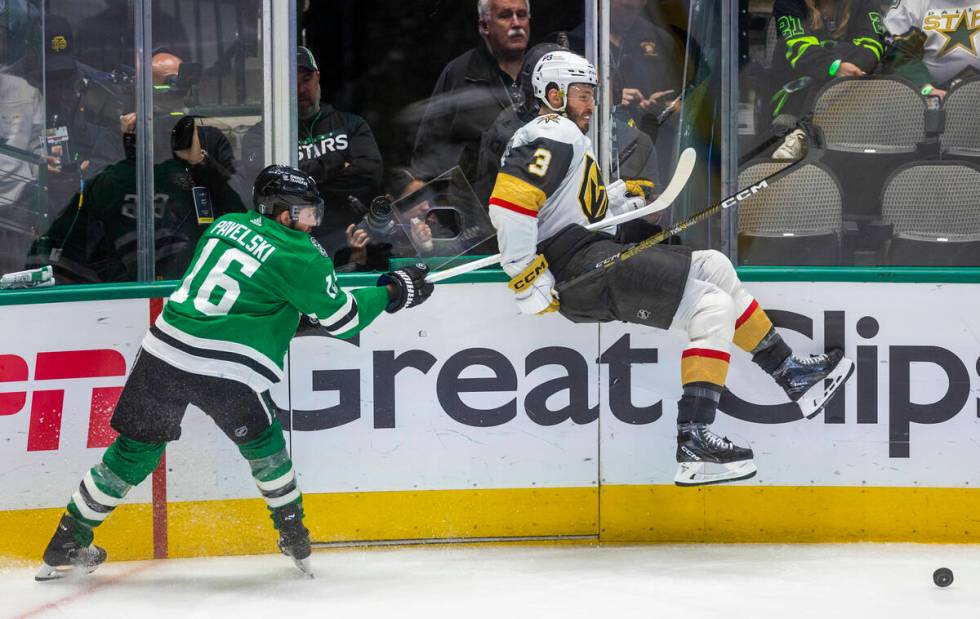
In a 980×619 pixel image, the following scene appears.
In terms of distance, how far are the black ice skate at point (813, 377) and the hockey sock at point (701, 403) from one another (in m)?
0.24

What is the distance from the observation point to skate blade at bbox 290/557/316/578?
3.95 metres

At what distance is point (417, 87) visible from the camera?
435cm

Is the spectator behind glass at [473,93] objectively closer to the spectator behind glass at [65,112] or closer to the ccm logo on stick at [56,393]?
the spectator behind glass at [65,112]

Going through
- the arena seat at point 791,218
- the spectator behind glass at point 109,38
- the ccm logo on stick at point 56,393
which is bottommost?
the ccm logo on stick at point 56,393

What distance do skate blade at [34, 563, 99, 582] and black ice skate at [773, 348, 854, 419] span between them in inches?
81.4

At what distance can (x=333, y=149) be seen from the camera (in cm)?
435

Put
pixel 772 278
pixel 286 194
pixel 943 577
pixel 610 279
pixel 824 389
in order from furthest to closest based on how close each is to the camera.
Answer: pixel 772 278
pixel 824 389
pixel 610 279
pixel 286 194
pixel 943 577

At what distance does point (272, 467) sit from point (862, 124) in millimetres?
2134

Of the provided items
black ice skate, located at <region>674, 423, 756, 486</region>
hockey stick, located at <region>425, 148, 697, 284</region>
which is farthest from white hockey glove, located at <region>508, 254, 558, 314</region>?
black ice skate, located at <region>674, 423, 756, 486</region>

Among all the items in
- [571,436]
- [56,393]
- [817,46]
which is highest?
[817,46]

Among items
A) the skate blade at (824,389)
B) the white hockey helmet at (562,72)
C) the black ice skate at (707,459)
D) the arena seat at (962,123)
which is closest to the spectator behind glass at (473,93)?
the white hockey helmet at (562,72)

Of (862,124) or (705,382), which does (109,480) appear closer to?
(705,382)

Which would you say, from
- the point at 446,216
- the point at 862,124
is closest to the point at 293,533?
the point at 446,216

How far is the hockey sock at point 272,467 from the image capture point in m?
3.83
